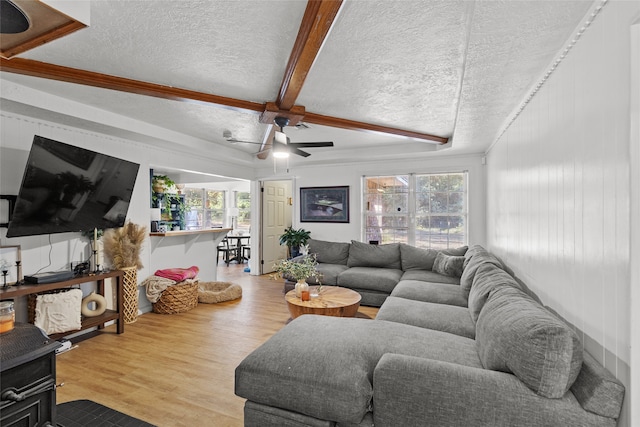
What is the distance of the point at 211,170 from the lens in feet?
17.2

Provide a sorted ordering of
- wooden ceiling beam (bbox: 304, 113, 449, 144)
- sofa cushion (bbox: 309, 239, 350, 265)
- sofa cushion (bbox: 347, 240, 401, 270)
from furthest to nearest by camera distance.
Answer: sofa cushion (bbox: 309, 239, 350, 265)
sofa cushion (bbox: 347, 240, 401, 270)
wooden ceiling beam (bbox: 304, 113, 449, 144)

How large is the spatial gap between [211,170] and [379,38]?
414 cm

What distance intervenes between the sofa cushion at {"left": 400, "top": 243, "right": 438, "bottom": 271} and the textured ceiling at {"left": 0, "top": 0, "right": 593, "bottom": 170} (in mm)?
2012

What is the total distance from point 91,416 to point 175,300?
6.63 feet

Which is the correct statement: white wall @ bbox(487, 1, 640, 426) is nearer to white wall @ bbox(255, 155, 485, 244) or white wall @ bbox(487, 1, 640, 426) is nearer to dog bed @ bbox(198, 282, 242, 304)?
white wall @ bbox(255, 155, 485, 244)

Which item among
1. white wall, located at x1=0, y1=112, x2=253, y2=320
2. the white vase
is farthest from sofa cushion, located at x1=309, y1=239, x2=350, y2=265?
white wall, located at x1=0, y1=112, x2=253, y2=320

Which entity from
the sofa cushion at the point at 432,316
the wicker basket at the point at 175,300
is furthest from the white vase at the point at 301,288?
the wicker basket at the point at 175,300

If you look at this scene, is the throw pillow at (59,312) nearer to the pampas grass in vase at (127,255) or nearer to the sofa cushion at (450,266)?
the pampas grass in vase at (127,255)

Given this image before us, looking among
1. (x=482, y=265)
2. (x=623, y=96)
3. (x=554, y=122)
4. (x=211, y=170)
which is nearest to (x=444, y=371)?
(x=623, y=96)

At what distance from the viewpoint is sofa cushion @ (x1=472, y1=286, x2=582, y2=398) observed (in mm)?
1194

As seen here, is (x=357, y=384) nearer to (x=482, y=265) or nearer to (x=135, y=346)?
(x=482, y=265)

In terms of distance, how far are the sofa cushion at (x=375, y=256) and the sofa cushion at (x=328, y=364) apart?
9.13ft

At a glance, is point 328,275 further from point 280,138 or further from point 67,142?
point 67,142

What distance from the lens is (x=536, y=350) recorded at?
1236mm
